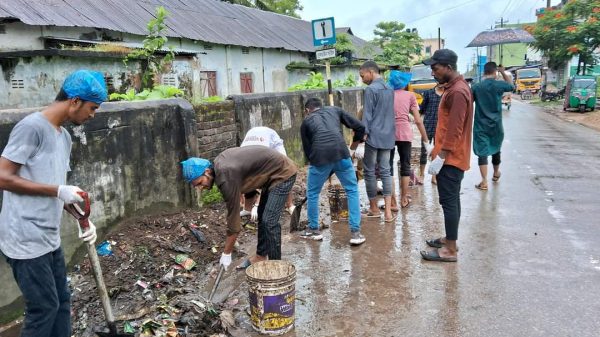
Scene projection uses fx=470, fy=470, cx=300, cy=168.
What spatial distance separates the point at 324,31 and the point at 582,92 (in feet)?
61.0

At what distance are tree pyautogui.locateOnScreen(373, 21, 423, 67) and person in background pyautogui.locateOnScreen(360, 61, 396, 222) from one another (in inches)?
974

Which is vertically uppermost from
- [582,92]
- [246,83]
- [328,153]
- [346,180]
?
[246,83]

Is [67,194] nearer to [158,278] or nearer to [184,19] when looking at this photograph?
[158,278]

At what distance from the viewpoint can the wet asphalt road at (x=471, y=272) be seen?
3.66m

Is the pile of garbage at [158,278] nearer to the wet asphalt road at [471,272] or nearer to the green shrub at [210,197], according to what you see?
the green shrub at [210,197]

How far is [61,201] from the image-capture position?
9.41ft

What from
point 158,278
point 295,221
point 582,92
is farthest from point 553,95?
point 158,278

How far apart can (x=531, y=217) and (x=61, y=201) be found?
18.4 feet

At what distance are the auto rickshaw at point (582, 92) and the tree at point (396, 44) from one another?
33.7 ft

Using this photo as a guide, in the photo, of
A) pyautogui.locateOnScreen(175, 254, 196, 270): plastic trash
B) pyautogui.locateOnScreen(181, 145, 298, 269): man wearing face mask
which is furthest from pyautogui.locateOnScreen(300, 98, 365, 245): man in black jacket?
pyautogui.locateOnScreen(175, 254, 196, 270): plastic trash

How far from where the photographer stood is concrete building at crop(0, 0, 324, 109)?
968cm

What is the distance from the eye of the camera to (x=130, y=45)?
40.7 ft

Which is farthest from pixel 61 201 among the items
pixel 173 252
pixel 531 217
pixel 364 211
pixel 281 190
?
pixel 531 217

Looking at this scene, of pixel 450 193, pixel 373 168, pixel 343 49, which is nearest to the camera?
pixel 450 193
